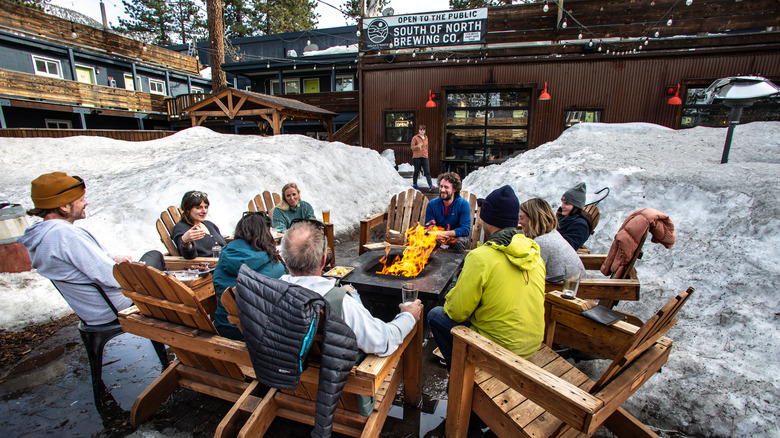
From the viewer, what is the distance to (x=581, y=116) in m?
13.0

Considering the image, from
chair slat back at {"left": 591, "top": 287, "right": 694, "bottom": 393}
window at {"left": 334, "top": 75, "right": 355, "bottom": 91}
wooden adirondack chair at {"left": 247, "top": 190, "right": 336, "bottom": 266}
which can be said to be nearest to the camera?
chair slat back at {"left": 591, "top": 287, "right": 694, "bottom": 393}

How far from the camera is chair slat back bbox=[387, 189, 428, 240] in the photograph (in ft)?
19.9

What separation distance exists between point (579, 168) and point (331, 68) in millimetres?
18157

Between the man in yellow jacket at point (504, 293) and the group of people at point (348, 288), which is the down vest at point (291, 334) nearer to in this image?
the group of people at point (348, 288)

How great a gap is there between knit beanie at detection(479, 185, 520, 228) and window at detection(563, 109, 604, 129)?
40.7ft

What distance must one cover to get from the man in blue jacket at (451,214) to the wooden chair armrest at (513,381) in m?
2.49

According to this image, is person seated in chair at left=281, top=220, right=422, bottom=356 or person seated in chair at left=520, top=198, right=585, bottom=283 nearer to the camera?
person seated in chair at left=281, top=220, right=422, bottom=356

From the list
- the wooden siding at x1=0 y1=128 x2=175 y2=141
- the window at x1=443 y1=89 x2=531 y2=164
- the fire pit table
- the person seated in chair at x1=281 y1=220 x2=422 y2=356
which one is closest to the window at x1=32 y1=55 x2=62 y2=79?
the wooden siding at x1=0 y1=128 x2=175 y2=141

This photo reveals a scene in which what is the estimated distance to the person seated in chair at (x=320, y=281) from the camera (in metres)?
2.07

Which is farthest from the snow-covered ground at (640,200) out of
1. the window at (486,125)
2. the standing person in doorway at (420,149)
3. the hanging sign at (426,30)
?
the hanging sign at (426,30)

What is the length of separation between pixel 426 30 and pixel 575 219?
11.9 m

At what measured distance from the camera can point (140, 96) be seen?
64.4 feet

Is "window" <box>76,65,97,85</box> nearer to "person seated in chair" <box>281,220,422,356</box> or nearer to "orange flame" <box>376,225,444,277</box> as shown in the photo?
"orange flame" <box>376,225,444,277</box>

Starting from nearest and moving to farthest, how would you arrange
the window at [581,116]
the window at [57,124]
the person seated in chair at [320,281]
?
the person seated in chair at [320,281] → the window at [581,116] → the window at [57,124]
